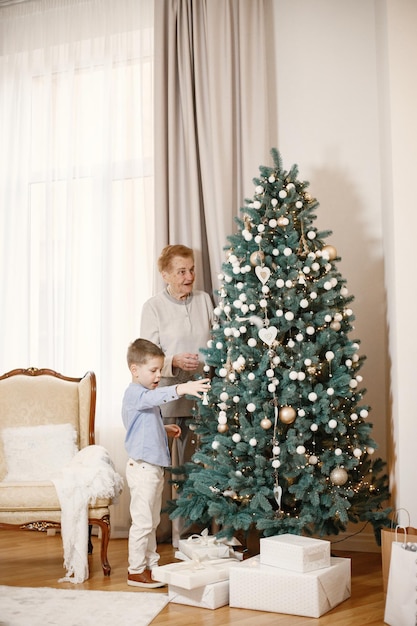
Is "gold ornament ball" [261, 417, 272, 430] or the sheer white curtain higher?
the sheer white curtain

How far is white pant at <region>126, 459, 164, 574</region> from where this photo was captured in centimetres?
331

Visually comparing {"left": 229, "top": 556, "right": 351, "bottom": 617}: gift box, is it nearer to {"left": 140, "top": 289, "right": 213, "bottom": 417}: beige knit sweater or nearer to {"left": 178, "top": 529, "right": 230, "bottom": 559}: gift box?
{"left": 178, "top": 529, "right": 230, "bottom": 559}: gift box

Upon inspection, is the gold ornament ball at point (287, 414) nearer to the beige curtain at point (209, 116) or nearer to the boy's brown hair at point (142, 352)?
the boy's brown hair at point (142, 352)

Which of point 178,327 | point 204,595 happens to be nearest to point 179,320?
point 178,327

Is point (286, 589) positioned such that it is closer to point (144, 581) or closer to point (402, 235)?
point (144, 581)

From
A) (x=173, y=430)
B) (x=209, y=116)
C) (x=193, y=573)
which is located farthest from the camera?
(x=209, y=116)

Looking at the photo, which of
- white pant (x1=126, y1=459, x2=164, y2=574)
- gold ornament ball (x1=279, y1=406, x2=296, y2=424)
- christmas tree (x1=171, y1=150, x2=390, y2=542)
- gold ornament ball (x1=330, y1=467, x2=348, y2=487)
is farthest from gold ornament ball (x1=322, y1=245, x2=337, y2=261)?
white pant (x1=126, y1=459, x2=164, y2=574)

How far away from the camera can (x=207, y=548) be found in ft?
10.8

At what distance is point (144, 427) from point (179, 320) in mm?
835

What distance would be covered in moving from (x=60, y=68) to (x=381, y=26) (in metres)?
2.17

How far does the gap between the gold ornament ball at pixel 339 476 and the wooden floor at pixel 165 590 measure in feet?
1.54

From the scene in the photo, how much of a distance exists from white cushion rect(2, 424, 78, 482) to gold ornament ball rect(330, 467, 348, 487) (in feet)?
4.92

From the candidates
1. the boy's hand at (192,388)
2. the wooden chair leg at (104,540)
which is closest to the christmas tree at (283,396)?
the boy's hand at (192,388)

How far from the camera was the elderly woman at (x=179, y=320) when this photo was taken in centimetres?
402
